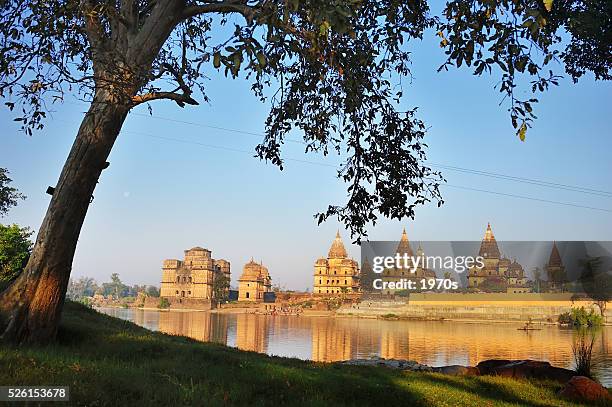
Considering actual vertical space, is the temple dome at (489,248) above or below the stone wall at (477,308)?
above

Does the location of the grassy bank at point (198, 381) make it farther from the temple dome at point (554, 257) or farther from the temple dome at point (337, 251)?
the temple dome at point (337, 251)

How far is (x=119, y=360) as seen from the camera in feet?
19.1

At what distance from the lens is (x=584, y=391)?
7.43 meters

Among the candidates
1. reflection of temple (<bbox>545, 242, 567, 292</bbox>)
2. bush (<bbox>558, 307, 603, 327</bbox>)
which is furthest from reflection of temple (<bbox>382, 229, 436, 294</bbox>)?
bush (<bbox>558, 307, 603, 327</bbox>)

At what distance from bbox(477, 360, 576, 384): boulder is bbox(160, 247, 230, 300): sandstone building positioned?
106m

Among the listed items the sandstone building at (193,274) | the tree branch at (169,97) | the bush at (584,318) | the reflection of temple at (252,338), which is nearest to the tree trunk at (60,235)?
the tree branch at (169,97)

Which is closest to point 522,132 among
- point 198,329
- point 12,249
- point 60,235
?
point 60,235

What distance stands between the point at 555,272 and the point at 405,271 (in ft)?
109

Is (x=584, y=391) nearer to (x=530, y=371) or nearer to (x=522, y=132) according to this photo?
(x=530, y=371)

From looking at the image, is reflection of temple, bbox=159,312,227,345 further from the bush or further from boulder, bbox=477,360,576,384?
the bush

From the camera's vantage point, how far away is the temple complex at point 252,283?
11506 centimetres

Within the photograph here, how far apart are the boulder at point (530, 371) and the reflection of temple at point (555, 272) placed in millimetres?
70125

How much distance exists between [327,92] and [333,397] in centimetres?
487

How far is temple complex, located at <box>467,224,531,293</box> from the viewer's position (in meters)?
95.8
